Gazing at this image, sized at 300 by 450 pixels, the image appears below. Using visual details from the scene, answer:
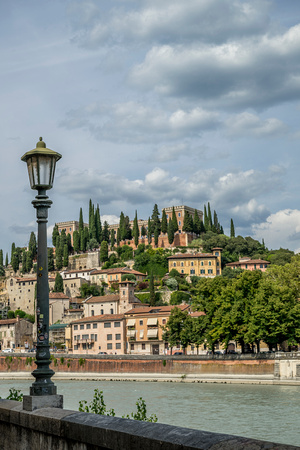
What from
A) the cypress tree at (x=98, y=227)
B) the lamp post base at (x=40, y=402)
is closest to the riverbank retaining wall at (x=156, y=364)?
the lamp post base at (x=40, y=402)

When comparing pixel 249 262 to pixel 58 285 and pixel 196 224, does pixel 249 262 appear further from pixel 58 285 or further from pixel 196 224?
pixel 58 285

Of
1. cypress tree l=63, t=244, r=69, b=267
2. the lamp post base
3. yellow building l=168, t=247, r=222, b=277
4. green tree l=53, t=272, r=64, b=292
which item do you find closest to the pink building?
yellow building l=168, t=247, r=222, b=277

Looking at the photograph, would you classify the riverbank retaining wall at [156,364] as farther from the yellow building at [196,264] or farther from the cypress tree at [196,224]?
the cypress tree at [196,224]

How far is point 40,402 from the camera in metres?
7.29

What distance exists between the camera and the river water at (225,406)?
27312 mm

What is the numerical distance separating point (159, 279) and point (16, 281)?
3202 centimetres

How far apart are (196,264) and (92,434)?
105 meters

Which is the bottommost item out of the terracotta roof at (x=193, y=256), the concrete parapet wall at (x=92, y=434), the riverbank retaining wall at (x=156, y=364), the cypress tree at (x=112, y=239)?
the riverbank retaining wall at (x=156, y=364)

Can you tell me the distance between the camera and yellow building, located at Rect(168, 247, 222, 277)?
109 meters

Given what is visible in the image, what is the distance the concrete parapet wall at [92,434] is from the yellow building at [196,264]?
10163 cm

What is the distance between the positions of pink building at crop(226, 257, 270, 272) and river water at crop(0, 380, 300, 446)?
5603 cm

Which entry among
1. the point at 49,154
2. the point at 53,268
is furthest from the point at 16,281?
the point at 49,154

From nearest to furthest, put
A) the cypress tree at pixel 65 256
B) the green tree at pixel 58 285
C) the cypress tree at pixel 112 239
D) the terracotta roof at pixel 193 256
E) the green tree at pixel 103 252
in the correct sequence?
the terracotta roof at pixel 193 256
the green tree at pixel 58 285
the green tree at pixel 103 252
the cypress tree at pixel 65 256
the cypress tree at pixel 112 239

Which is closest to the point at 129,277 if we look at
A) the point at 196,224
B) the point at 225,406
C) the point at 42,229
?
the point at 196,224
